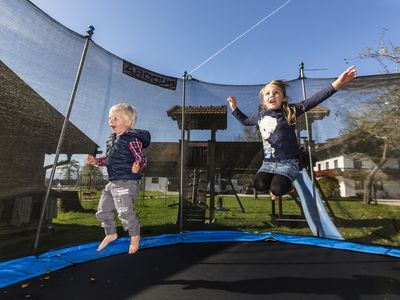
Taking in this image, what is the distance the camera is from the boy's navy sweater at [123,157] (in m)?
1.98

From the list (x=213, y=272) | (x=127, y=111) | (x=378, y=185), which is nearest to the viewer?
(x=127, y=111)

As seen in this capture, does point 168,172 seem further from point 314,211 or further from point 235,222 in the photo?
point 314,211

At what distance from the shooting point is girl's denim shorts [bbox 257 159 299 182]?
2096 millimetres

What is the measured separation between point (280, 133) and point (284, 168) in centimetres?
27

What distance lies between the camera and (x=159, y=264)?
8.43ft

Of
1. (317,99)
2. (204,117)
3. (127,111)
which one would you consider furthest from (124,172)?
(204,117)

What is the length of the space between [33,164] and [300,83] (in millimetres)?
3239

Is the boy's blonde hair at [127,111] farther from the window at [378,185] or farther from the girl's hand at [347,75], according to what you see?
the window at [378,185]

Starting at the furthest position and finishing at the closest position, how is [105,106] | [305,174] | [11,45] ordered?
[305,174] → [105,106] → [11,45]

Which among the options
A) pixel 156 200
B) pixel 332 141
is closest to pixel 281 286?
pixel 156 200

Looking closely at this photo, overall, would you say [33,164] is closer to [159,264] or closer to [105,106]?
[105,106]

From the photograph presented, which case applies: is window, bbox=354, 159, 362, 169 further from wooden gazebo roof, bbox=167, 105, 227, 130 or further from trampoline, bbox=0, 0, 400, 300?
wooden gazebo roof, bbox=167, 105, 227, 130

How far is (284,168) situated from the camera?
2.13m

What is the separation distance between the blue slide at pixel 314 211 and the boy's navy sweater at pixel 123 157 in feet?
8.39
